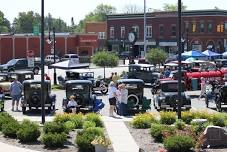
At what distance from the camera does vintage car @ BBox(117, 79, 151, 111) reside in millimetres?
27234

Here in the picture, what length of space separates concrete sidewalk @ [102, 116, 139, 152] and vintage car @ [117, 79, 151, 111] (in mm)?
2411

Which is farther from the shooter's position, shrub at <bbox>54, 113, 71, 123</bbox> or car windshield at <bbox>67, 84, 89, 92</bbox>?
car windshield at <bbox>67, 84, 89, 92</bbox>

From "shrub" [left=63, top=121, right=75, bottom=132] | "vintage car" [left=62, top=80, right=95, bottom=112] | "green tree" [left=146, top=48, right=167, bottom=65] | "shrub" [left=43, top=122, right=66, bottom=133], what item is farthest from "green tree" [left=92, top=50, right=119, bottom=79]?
"shrub" [left=43, top=122, right=66, bottom=133]

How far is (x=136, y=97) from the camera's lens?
90.3 feet

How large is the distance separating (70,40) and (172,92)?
2413 inches

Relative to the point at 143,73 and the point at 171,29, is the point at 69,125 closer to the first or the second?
the point at 143,73

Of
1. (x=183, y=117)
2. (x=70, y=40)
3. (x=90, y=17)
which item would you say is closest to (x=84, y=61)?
(x=70, y=40)

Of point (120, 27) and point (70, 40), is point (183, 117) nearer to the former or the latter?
point (70, 40)

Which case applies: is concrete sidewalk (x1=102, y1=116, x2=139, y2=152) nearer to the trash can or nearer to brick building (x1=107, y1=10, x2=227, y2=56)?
the trash can

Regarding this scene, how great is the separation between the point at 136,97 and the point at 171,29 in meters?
64.1

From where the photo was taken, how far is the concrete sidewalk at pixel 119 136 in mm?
17812

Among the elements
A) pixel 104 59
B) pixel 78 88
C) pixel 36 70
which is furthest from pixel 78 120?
pixel 36 70

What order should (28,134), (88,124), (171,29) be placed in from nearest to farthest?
(28,134) < (88,124) < (171,29)

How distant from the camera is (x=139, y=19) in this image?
95062 millimetres
